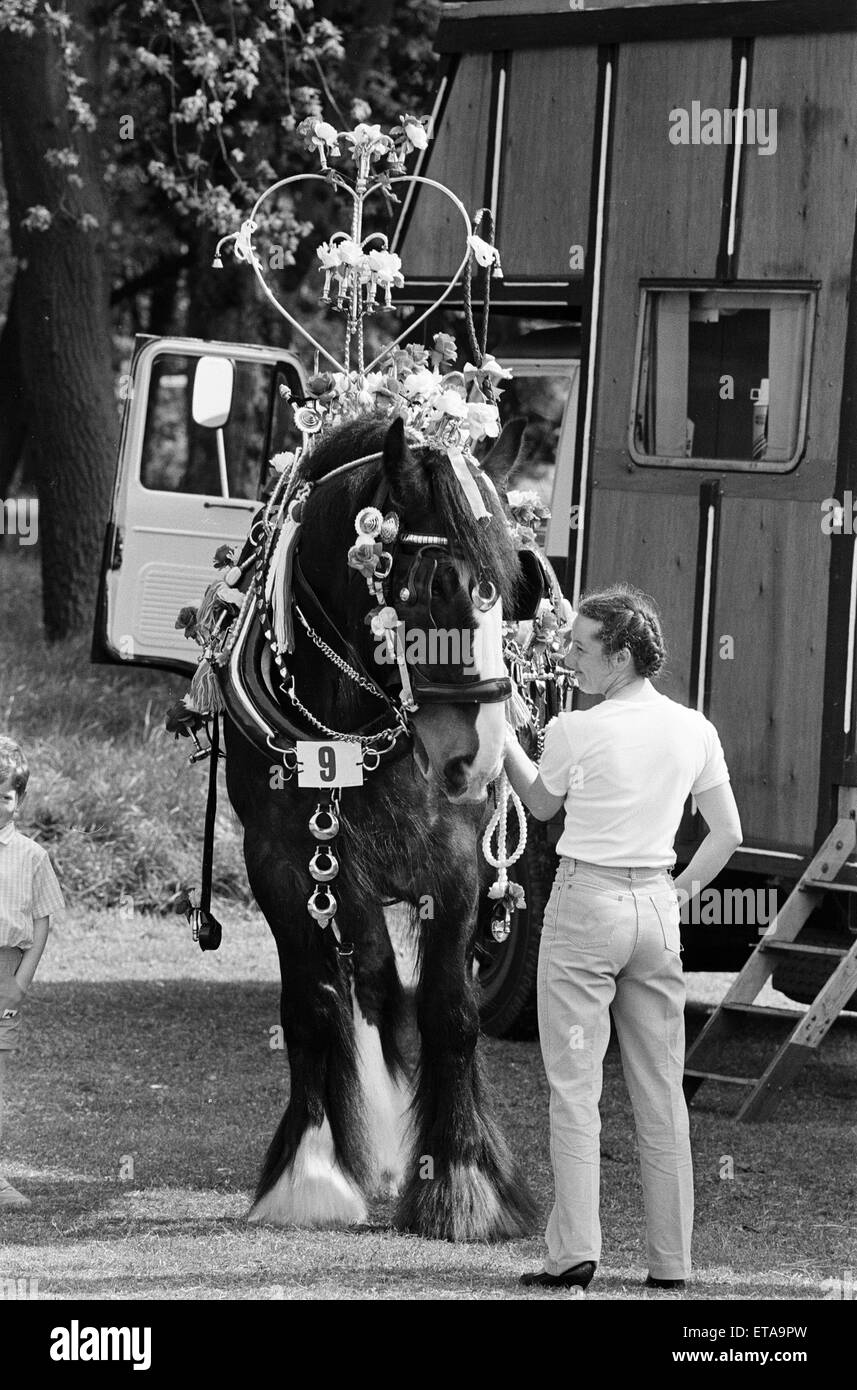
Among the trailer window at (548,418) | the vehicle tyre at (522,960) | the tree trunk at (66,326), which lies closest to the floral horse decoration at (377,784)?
the vehicle tyre at (522,960)

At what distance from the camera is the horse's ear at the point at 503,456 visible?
5766mm

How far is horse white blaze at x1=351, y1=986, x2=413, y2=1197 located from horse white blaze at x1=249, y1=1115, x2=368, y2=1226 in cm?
24

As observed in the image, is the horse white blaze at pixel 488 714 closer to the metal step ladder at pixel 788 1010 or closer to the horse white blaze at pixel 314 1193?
the horse white blaze at pixel 314 1193

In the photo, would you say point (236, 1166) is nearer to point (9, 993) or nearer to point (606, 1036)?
point (9, 993)

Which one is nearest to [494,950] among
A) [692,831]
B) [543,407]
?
[692,831]

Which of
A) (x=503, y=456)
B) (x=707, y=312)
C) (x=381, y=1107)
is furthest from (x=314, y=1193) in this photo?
(x=707, y=312)

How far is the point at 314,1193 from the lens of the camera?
18.0 ft

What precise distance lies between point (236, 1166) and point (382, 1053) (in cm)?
64

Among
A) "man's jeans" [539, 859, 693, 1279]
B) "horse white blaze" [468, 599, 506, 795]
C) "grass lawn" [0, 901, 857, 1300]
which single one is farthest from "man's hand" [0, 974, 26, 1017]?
"man's jeans" [539, 859, 693, 1279]

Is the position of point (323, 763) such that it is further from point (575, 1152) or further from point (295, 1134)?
point (575, 1152)

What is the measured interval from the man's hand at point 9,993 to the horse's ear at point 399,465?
1.72m

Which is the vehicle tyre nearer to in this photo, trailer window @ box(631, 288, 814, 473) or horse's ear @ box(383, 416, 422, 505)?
trailer window @ box(631, 288, 814, 473)

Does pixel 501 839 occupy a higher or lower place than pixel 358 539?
lower
